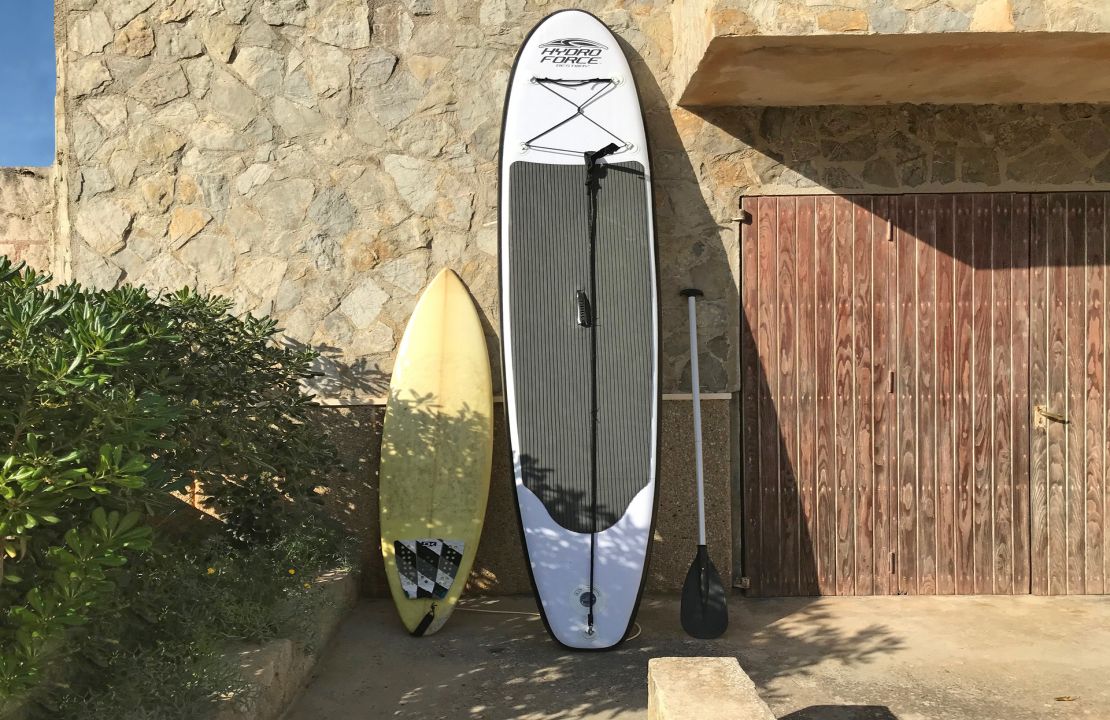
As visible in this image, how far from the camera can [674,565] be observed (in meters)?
3.71

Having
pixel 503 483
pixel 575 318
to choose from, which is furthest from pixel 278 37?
pixel 503 483

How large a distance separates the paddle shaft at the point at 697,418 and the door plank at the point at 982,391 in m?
1.16

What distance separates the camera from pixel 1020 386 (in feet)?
12.2

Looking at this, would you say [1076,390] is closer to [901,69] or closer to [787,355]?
[787,355]

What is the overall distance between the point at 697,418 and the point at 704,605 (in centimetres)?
71

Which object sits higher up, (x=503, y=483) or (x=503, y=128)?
(x=503, y=128)

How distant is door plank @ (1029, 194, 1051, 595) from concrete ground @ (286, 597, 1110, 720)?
0.36 m

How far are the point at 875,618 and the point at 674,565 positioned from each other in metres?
0.80

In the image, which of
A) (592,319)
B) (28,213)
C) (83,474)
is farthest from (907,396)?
(28,213)

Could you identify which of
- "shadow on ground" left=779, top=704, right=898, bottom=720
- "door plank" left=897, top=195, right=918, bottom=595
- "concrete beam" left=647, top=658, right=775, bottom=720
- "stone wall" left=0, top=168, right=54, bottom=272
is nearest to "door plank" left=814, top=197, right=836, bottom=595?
"door plank" left=897, top=195, right=918, bottom=595

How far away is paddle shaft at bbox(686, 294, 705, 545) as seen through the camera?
3.43 metres

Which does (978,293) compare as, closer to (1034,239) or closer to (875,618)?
(1034,239)

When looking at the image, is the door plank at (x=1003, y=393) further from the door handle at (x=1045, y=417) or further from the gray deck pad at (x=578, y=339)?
the gray deck pad at (x=578, y=339)

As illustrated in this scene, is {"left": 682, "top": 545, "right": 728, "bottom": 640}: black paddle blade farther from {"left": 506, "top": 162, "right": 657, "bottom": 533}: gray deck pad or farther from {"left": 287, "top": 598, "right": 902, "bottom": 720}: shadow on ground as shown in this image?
{"left": 506, "top": 162, "right": 657, "bottom": 533}: gray deck pad
